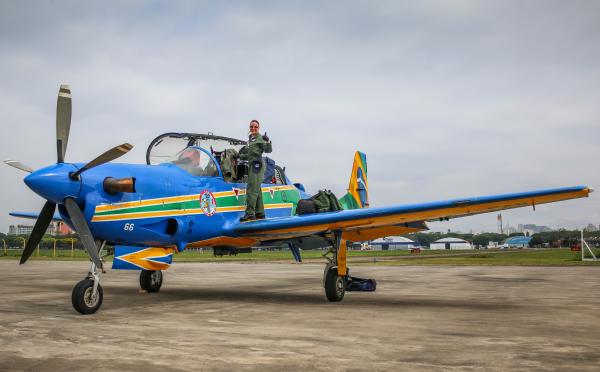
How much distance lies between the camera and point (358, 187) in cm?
1725

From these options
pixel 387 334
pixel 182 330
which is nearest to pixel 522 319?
pixel 387 334

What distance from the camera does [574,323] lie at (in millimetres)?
7371

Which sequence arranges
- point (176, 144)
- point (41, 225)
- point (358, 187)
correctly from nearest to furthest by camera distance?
1. point (41, 225)
2. point (176, 144)
3. point (358, 187)

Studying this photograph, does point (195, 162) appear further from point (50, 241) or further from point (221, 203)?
point (50, 241)

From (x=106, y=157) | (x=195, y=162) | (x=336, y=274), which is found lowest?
(x=336, y=274)

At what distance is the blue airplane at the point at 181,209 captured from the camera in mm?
8523

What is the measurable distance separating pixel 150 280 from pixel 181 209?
3262mm

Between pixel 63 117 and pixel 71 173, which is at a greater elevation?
pixel 63 117

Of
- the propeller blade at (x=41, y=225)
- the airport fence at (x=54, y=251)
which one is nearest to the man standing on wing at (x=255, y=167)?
the propeller blade at (x=41, y=225)

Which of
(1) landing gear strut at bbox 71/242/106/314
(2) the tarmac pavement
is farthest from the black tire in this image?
(2) the tarmac pavement

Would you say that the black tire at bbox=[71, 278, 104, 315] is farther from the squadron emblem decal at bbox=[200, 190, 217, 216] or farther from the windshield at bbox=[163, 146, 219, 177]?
the windshield at bbox=[163, 146, 219, 177]

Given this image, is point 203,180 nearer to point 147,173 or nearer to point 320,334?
point 147,173

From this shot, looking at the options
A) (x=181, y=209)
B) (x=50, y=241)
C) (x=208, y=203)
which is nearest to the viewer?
(x=181, y=209)

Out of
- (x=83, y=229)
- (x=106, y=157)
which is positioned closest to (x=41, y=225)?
(x=83, y=229)
